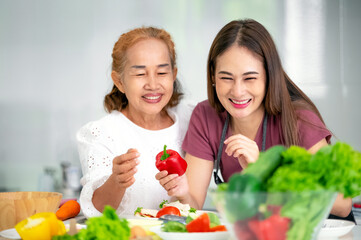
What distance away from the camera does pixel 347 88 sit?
3475 millimetres

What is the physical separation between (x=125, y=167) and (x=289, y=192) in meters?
0.88

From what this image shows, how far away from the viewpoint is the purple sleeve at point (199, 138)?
201 centimetres

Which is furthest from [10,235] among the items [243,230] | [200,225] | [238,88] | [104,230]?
[238,88]

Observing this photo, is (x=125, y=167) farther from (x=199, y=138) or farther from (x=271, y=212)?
(x=271, y=212)

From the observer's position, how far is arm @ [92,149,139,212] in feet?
4.99

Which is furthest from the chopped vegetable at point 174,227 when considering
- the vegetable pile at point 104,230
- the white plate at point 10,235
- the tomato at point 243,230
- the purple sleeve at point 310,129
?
the purple sleeve at point 310,129

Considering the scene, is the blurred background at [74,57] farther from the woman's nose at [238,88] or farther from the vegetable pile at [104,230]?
the vegetable pile at [104,230]

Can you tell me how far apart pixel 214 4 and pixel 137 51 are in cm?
182

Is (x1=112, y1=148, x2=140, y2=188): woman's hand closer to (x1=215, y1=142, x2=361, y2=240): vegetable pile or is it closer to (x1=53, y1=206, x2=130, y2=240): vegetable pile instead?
(x1=53, y1=206, x2=130, y2=240): vegetable pile

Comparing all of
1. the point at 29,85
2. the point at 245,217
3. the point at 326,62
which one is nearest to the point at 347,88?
the point at 326,62

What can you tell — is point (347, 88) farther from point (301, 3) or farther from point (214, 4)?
point (214, 4)

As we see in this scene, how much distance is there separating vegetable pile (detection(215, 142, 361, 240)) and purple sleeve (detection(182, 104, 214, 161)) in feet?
3.80

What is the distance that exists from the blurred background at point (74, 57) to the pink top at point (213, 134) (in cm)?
164

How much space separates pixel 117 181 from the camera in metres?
1.64
